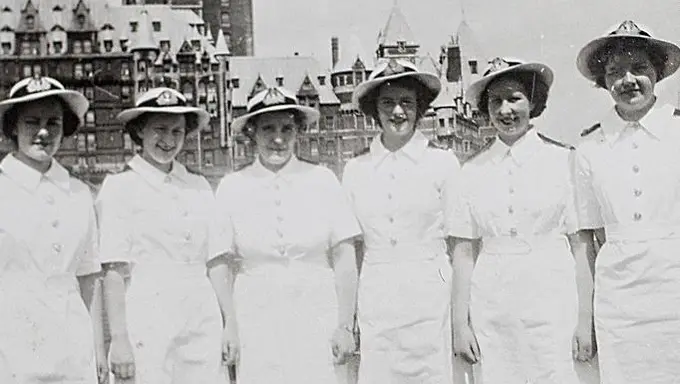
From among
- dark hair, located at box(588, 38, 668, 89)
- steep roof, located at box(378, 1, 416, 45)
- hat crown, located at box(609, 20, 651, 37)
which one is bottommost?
dark hair, located at box(588, 38, 668, 89)

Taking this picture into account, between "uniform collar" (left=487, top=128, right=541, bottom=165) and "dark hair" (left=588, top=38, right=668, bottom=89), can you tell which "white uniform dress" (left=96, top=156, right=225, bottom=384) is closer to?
"uniform collar" (left=487, top=128, right=541, bottom=165)

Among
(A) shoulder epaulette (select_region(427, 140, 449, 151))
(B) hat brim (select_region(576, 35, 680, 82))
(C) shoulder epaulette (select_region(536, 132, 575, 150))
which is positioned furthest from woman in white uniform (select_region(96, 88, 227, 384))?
(B) hat brim (select_region(576, 35, 680, 82))

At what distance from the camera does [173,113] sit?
3.08 metres

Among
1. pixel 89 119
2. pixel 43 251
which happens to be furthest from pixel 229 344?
pixel 89 119

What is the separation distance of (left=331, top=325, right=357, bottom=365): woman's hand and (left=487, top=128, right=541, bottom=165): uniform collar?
28.3 inches

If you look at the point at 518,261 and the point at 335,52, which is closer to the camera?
the point at 518,261

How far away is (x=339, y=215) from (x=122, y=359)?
80 cm

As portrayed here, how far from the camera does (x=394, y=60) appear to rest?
10.6 ft

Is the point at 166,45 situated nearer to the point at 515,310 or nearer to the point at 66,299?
the point at 66,299

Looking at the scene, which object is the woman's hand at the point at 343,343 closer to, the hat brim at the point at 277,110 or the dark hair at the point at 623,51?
the hat brim at the point at 277,110

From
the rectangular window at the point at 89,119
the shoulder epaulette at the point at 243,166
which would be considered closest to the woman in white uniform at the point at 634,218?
the shoulder epaulette at the point at 243,166

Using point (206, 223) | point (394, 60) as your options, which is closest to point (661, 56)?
point (394, 60)

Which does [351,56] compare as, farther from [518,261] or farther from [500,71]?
[518,261]

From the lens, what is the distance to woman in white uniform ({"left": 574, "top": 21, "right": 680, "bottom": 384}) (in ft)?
9.96
